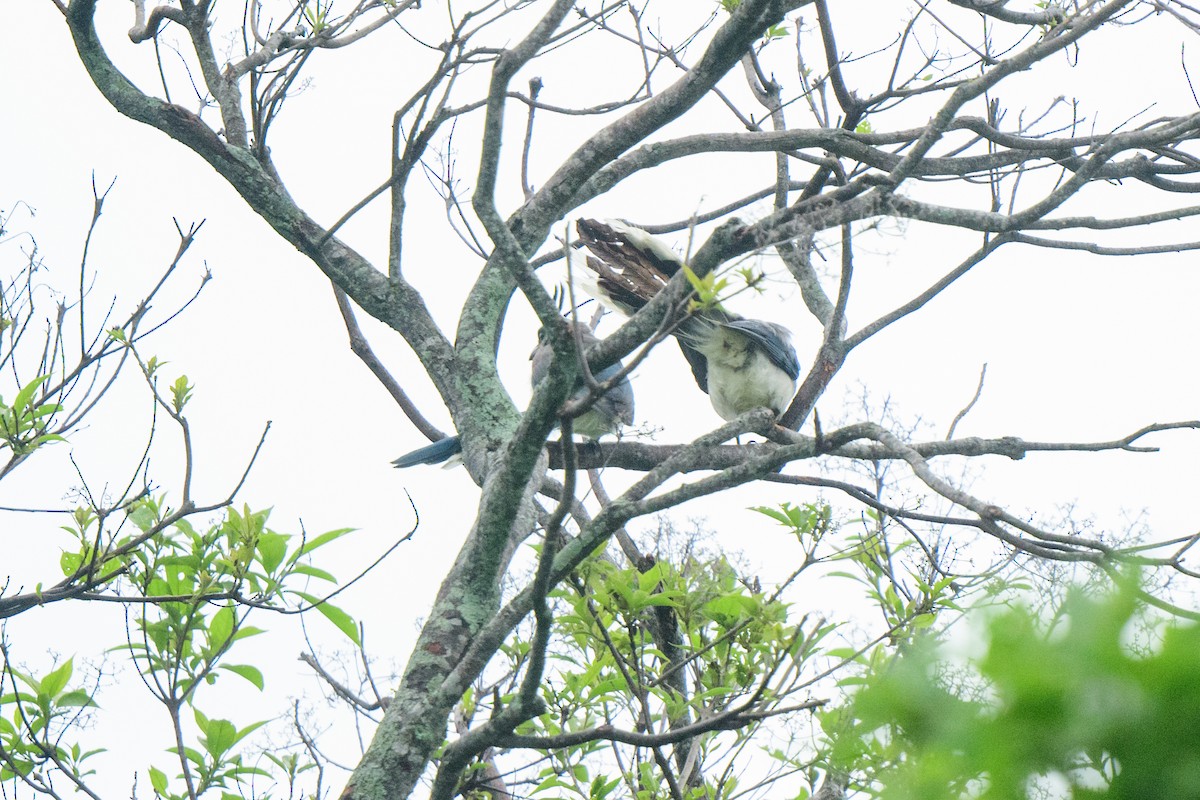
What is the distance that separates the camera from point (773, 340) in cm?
524

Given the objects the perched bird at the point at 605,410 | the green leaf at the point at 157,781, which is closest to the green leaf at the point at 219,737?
the green leaf at the point at 157,781

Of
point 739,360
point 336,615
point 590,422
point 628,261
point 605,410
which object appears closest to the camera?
point 336,615

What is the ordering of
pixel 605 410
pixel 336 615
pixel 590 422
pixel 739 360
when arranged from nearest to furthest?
pixel 336 615
pixel 605 410
pixel 590 422
pixel 739 360

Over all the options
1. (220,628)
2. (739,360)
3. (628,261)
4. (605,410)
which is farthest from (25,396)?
(739,360)

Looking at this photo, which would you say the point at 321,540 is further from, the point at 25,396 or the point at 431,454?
the point at 431,454

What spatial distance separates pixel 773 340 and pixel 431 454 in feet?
5.74

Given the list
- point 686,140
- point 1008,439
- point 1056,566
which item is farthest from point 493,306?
point 1056,566

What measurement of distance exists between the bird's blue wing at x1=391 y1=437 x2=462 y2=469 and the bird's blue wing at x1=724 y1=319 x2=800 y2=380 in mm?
1375

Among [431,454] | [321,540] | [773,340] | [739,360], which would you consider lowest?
[321,540]

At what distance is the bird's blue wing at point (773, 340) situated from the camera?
5.12m

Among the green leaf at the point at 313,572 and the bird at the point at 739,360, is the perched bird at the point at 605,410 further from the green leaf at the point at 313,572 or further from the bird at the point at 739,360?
the green leaf at the point at 313,572

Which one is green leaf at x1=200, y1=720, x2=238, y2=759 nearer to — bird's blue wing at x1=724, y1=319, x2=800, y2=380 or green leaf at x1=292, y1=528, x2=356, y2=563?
green leaf at x1=292, y1=528, x2=356, y2=563

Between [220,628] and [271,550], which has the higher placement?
[271,550]

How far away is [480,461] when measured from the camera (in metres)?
2.92
